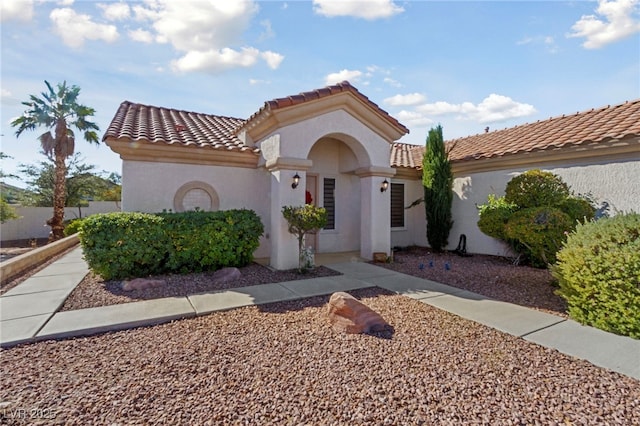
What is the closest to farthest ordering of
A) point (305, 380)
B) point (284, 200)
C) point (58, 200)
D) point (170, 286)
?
point (305, 380)
point (170, 286)
point (284, 200)
point (58, 200)

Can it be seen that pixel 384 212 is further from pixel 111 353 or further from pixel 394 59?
pixel 111 353

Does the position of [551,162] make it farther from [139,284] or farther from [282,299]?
[139,284]

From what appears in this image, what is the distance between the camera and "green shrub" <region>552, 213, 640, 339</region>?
4430 mm

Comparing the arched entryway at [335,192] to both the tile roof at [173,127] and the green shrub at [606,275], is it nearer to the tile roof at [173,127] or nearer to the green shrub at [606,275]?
the tile roof at [173,127]

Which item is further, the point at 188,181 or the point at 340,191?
the point at 340,191

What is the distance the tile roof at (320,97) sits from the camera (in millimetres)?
8562

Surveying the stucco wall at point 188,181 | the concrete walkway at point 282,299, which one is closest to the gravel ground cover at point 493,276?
the concrete walkway at point 282,299

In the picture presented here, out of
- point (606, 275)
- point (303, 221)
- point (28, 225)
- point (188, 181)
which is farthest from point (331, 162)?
point (28, 225)

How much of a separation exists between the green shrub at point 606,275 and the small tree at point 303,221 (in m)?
5.38

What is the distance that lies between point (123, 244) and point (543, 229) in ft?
33.5

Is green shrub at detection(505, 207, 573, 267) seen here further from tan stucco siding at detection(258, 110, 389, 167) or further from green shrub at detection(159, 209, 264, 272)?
green shrub at detection(159, 209, 264, 272)

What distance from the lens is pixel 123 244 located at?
24.1ft

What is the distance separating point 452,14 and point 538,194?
5891mm

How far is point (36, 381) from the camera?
11.1 feet
